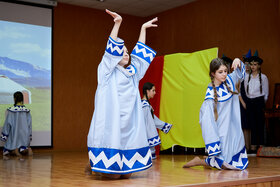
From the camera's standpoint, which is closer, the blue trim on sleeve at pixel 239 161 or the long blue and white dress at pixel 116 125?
the long blue and white dress at pixel 116 125

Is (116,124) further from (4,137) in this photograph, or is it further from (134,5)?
(134,5)

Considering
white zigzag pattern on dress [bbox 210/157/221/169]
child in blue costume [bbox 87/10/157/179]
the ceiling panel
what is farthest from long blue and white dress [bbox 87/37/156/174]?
the ceiling panel

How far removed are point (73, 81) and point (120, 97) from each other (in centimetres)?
535

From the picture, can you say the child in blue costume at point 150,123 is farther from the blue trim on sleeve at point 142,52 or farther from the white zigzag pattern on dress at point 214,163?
the blue trim on sleeve at point 142,52

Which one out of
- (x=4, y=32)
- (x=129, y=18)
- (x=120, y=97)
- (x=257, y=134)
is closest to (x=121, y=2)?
(x=129, y=18)

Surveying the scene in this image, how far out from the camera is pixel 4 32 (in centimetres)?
761

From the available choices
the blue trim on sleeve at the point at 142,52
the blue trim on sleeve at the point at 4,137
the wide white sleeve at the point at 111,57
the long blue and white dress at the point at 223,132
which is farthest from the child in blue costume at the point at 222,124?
the blue trim on sleeve at the point at 4,137

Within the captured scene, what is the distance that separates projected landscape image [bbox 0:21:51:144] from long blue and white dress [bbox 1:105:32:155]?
2.32ft

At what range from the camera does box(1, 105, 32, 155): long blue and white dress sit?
674 centimetres

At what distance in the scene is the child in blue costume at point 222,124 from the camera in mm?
3820

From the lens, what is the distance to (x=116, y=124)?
3092 mm

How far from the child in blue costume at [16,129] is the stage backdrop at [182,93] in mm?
2297

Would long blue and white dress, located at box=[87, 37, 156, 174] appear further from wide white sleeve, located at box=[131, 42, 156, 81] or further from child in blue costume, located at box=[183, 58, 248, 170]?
child in blue costume, located at box=[183, 58, 248, 170]

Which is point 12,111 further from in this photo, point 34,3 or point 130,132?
point 130,132
